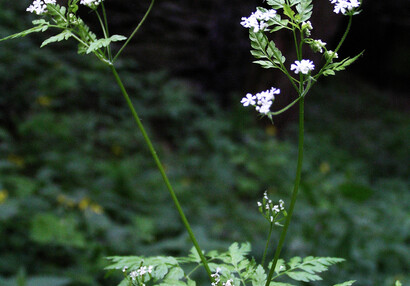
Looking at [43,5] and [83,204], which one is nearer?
[43,5]

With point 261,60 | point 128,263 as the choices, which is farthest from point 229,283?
point 261,60

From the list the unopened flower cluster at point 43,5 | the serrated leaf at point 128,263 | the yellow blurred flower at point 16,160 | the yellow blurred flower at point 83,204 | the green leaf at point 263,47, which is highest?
the yellow blurred flower at point 16,160

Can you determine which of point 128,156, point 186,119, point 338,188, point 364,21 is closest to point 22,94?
point 128,156

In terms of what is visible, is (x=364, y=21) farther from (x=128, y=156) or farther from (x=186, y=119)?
(x=128, y=156)

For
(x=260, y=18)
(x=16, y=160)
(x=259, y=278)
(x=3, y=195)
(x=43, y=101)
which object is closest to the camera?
(x=260, y=18)

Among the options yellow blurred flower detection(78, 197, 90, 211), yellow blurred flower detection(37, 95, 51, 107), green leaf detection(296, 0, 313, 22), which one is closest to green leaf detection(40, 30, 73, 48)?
green leaf detection(296, 0, 313, 22)

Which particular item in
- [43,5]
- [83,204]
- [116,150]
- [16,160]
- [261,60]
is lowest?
[261,60]

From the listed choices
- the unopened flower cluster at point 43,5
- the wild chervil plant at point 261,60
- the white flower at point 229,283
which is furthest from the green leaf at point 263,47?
the white flower at point 229,283

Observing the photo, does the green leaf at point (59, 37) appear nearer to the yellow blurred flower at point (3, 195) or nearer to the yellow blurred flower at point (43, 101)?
the yellow blurred flower at point (3, 195)

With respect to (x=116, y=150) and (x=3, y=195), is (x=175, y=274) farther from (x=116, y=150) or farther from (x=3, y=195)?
(x=116, y=150)
